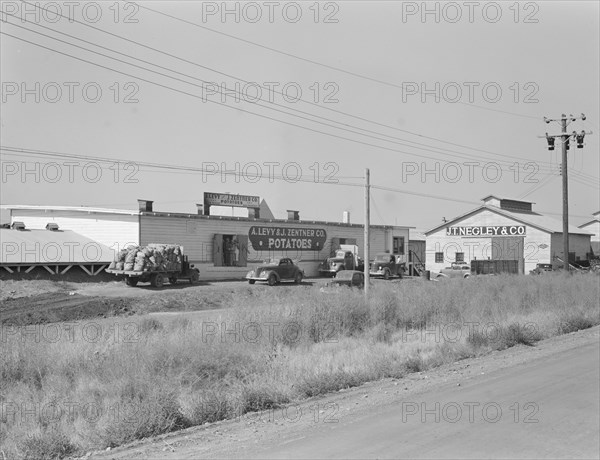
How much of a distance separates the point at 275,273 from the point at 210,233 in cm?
613

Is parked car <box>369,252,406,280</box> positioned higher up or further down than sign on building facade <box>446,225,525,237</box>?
further down

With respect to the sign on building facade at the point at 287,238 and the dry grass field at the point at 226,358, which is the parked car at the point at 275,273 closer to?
the sign on building facade at the point at 287,238

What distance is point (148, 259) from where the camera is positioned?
33.6m

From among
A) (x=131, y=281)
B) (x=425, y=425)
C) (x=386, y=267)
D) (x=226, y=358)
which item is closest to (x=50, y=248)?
(x=131, y=281)

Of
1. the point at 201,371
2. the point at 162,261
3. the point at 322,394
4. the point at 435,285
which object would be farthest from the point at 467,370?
the point at 162,261

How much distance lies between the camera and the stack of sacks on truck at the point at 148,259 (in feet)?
110

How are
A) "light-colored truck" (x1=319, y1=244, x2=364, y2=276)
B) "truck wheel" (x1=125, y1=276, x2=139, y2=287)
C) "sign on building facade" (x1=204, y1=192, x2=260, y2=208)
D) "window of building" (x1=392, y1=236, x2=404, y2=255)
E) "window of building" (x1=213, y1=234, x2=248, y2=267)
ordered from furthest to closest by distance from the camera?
1. "window of building" (x1=392, y1=236, x2=404, y2=255)
2. "light-colored truck" (x1=319, y1=244, x2=364, y2=276)
3. "sign on building facade" (x1=204, y1=192, x2=260, y2=208)
4. "window of building" (x1=213, y1=234, x2=248, y2=267)
5. "truck wheel" (x1=125, y1=276, x2=139, y2=287)

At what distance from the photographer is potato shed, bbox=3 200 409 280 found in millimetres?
38844

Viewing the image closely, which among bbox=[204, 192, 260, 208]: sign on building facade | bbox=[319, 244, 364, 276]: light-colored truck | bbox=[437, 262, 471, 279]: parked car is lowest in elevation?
bbox=[437, 262, 471, 279]: parked car

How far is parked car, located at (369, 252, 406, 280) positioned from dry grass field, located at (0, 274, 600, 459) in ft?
81.6

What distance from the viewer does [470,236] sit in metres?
60.6

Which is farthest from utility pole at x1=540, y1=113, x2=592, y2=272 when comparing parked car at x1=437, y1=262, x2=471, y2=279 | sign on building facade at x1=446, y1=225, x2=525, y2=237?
sign on building facade at x1=446, y1=225, x2=525, y2=237

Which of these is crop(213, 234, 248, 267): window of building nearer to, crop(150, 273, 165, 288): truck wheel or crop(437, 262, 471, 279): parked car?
crop(150, 273, 165, 288): truck wheel

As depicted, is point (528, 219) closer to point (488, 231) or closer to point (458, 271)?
point (488, 231)
